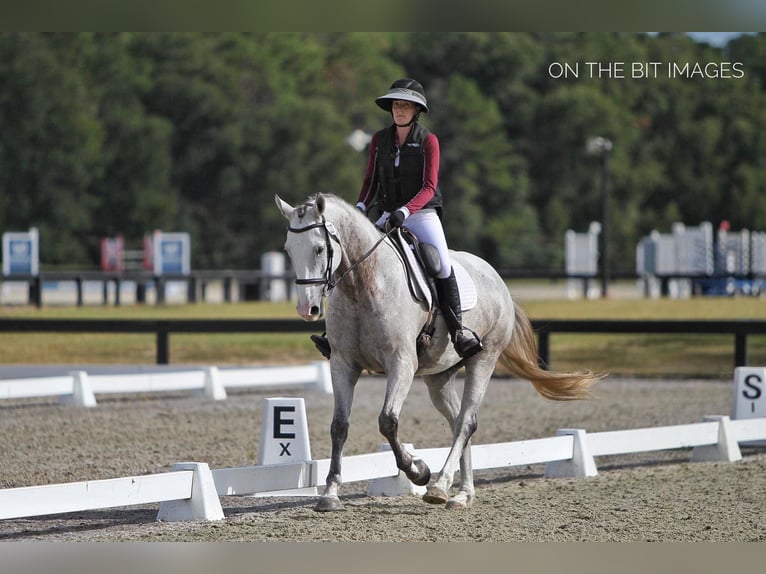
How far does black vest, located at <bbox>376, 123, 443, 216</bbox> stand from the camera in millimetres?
6609

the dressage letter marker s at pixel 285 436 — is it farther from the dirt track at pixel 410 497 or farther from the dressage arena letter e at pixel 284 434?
the dirt track at pixel 410 497

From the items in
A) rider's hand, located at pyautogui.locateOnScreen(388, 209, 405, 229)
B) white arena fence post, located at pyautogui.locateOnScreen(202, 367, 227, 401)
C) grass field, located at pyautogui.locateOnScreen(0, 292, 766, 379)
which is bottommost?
grass field, located at pyautogui.locateOnScreen(0, 292, 766, 379)

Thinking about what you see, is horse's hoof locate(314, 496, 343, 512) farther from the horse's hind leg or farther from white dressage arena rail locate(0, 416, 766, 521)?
the horse's hind leg

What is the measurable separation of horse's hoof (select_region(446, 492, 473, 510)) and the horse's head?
1343 mm

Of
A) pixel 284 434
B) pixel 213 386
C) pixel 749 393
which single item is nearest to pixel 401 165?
pixel 284 434

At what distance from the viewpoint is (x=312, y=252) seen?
591 cm

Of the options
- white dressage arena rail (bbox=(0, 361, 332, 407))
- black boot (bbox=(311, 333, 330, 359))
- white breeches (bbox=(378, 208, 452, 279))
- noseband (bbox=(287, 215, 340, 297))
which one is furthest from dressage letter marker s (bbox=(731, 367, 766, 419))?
white dressage arena rail (bbox=(0, 361, 332, 407))

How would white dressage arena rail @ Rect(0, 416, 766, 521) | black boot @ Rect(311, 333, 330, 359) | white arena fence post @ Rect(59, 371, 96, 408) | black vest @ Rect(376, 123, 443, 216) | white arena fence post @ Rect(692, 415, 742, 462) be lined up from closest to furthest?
white dressage arena rail @ Rect(0, 416, 766, 521) → black boot @ Rect(311, 333, 330, 359) → black vest @ Rect(376, 123, 443, 216) → white arena fence post @ Rect(692, 415, 742, 462) → white arena fence post @ Rect(59, 371, 96, 408)

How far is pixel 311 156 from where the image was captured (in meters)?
41.3

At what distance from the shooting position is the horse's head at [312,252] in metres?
5.83

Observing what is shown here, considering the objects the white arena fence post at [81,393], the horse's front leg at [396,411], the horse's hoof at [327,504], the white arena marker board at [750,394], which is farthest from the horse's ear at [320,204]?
the white arena fence post at [81,393]

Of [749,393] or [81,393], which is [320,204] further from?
[81,393]

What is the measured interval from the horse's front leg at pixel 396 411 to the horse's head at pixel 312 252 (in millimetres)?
590

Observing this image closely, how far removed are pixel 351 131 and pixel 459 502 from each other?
36255mm
